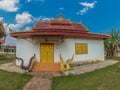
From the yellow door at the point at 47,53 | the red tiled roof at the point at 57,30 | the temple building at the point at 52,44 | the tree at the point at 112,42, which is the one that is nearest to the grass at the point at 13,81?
the temple building at the point at 52,44

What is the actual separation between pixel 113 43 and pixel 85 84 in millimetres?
21167

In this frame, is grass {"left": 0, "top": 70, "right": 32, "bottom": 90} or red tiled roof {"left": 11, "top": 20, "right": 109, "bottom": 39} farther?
red tiled roof {"left": 11, "top": 20, "right": 109, "bottom": 39}

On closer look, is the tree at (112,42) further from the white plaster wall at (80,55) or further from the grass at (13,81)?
the grass at (13,81)

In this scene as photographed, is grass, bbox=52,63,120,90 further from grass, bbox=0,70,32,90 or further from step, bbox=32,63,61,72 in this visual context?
step, bbox=32,63,61,72

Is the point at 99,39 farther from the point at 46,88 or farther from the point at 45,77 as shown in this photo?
the point at 46,88

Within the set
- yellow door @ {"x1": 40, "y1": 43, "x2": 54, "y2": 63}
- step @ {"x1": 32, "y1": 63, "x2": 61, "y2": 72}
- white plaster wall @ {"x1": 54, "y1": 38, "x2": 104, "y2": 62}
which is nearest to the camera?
step @ {"x1": 32, "y1": 63, "x2": 61, "y2": 72}

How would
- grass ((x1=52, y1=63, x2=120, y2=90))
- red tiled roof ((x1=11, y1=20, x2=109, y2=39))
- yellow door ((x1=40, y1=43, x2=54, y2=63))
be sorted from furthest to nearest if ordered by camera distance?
yellow door ((x1=40, y1=43, x2=54, y2=63))
red tiled roof ((x1=11, y1=20, x2=109, y2=39))
grass ((x1=52, y1=63, x2=120, y2=90))

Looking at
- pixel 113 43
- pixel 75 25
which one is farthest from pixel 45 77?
pixel 113 43

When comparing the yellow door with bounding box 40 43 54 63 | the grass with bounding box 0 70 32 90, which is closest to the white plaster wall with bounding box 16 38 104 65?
the yellow door with bounding box 40 43 54 63

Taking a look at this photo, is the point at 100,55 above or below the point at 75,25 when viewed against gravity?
below

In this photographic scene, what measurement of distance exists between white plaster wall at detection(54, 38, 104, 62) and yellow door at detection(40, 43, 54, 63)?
428mm

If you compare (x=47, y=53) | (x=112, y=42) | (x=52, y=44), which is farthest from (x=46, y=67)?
(x=112, y=42)

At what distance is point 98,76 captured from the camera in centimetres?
→ 1411

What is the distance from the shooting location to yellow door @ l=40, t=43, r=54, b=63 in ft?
64.4
